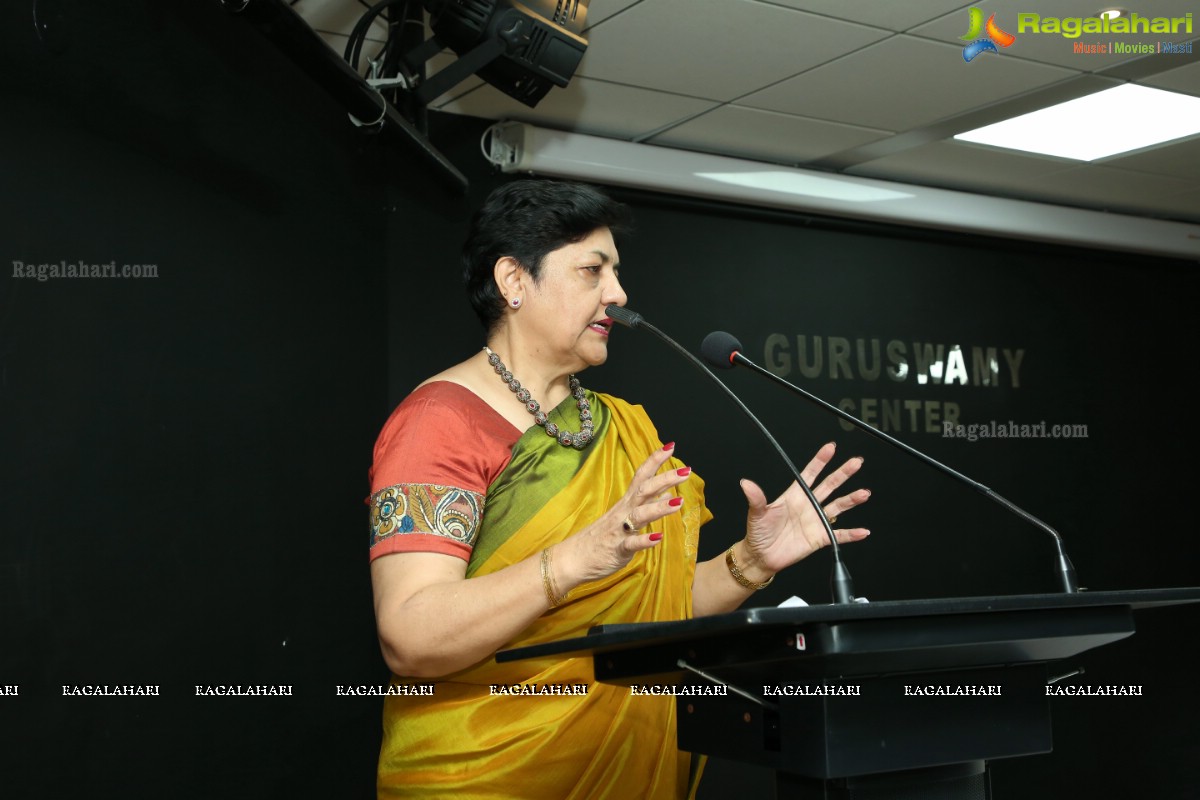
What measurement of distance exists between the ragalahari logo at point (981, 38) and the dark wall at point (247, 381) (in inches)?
44.5

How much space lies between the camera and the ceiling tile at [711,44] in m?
3.00

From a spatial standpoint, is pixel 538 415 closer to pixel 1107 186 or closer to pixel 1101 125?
pixel 1101 125

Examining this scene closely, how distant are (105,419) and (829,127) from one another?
8.05 feet

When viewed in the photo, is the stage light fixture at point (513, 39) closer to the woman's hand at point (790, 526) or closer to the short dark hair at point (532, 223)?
the short dark hair at point (532, 223)

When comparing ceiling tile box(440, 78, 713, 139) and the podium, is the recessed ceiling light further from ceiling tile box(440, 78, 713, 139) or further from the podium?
the podium

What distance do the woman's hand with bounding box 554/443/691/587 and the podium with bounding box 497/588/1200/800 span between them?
103mm

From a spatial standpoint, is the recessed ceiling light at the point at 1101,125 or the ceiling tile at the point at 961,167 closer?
the recessed ceiling light at the point at 1101,125

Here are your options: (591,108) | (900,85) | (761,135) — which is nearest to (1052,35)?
(900,85)

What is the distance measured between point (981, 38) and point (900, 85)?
1.13 feet

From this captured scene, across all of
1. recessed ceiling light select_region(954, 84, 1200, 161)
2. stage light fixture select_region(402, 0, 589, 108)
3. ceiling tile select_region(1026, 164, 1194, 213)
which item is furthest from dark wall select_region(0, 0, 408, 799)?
ceiling tile select_region(1026, 164, 1194, 213)

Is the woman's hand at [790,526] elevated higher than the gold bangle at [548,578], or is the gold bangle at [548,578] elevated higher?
the woman's hand at [790,526]

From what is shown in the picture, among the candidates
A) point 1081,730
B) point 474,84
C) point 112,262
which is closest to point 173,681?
point 112,262
